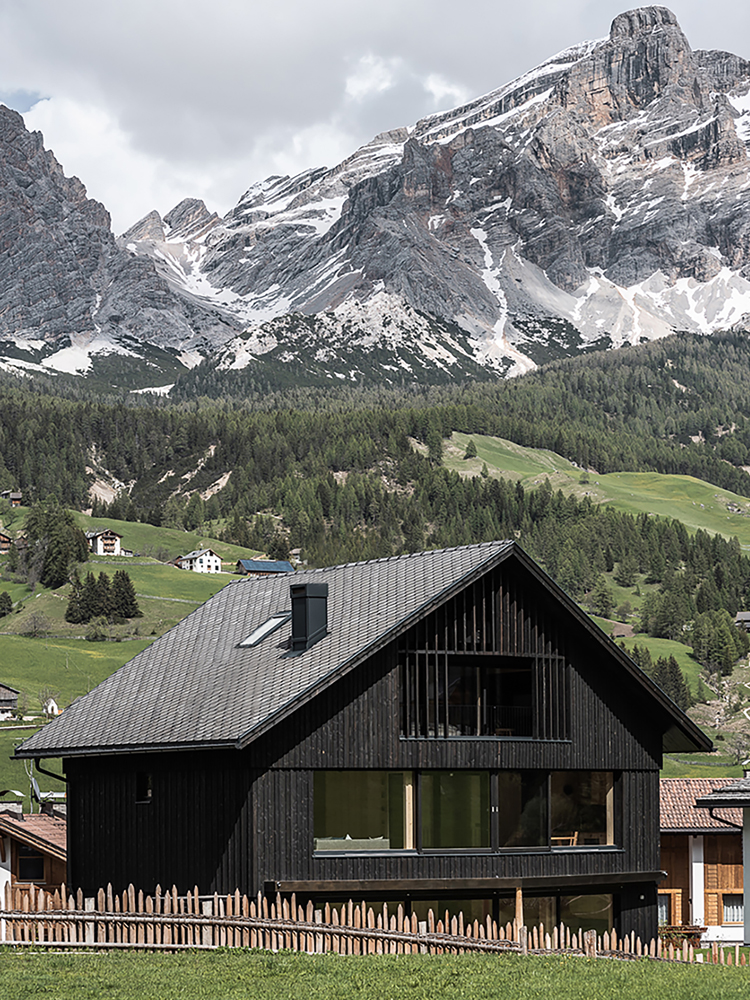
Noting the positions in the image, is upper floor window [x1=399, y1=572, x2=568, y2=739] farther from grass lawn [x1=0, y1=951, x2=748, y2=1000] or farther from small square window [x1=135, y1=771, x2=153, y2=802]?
grass lawn [x1=0, y1=951, x2=748, y2=1000]

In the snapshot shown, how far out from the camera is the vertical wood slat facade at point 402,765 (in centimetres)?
3281

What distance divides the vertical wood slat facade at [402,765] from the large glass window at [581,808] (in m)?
0.37

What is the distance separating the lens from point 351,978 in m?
21.7

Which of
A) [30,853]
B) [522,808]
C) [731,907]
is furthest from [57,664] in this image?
[522,808]

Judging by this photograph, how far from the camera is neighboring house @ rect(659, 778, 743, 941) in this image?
4891cm

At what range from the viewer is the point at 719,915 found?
161 feet

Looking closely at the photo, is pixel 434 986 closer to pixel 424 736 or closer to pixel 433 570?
pixel 424 736

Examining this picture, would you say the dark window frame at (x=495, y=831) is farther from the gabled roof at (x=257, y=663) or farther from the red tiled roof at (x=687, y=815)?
the red tiled roof at (x=687, y=815)

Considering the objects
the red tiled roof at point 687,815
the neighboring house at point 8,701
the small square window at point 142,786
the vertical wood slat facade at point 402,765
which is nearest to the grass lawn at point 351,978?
the vertical wood slat facade at point 402,765

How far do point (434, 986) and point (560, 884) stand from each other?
51.9 feet

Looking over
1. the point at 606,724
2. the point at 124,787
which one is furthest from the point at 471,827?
the point at 124,787

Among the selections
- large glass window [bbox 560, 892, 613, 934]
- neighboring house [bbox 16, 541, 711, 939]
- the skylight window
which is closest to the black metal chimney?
neighboring house [bbox 16, 541, 711, 939]

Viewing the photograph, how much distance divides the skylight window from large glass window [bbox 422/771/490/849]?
18.3 feet

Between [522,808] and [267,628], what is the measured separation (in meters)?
8.06
